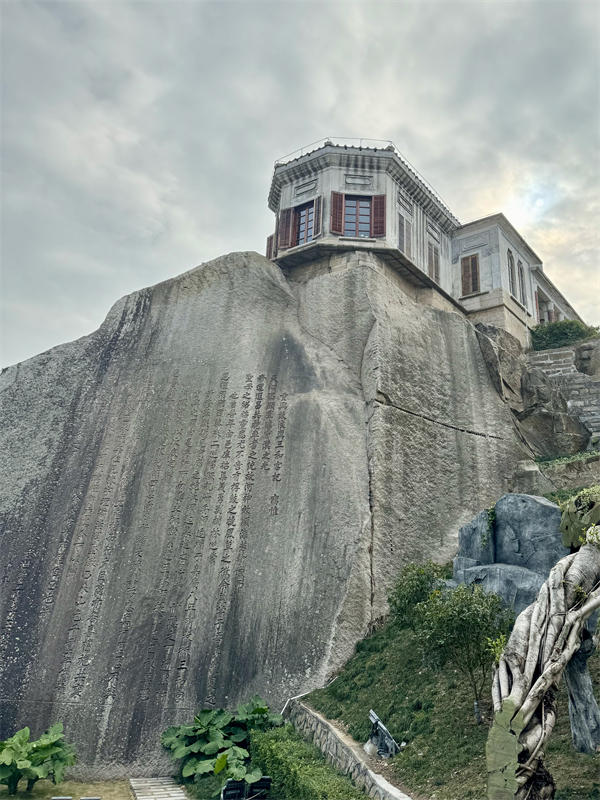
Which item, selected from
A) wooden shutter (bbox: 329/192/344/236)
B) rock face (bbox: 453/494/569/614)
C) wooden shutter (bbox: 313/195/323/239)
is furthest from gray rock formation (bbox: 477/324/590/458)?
rock face (bbox: 453/494/569/614)

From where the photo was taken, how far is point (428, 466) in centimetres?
1566

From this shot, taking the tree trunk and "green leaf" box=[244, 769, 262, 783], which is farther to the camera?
"green leaf" box=[244, 769, 262, 783]

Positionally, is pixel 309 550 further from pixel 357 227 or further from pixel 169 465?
pixel 357 227

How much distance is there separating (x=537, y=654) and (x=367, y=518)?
335 inches

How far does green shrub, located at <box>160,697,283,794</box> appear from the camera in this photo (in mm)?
10055

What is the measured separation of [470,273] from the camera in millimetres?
25219

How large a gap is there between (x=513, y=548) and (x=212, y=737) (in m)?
6.32

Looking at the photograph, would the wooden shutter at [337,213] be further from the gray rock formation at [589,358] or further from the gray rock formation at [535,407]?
the gray rock formation at [589,358]

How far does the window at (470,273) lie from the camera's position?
25047 mm

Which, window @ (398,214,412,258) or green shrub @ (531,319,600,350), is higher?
window @ (398,214,412,258)

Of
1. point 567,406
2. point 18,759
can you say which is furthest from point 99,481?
point 567,406

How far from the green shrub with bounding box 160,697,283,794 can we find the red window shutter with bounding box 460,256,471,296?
18.7 metres

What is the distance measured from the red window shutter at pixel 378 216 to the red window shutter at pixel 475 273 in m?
5.74

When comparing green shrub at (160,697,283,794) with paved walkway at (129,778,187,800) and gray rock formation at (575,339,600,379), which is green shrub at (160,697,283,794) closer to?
paved walkway at (129,778,187,800)
